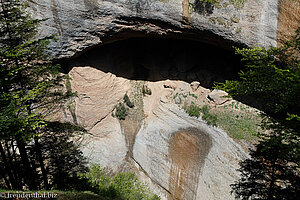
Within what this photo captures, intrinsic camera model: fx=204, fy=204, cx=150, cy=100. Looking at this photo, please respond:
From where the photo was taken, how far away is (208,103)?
13141 millimetres

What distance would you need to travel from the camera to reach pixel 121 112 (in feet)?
47.4

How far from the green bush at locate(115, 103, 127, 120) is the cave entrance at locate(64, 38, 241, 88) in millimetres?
2227

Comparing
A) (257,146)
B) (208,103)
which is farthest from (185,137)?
(257,146)

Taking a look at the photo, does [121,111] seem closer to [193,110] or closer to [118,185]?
[118,185]

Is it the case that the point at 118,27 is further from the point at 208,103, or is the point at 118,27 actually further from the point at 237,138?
the point at 237,138

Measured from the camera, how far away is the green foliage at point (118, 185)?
12.2 meters

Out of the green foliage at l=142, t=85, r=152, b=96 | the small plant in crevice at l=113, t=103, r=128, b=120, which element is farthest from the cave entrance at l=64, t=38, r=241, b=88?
the small plant in crevice at l=113, t=103, r=128, b=120

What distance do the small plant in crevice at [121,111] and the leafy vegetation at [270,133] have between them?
775cm

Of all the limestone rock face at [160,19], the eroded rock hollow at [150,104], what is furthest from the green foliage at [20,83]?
the eroded rock hollow at [150,104]

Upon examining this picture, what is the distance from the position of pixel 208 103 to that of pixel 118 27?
7.18m

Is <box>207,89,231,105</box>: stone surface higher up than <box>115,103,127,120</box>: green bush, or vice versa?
<box>207,89,231,105</box>: stone surface

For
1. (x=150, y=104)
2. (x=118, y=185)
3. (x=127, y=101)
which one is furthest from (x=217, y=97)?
(x=118, y=185)

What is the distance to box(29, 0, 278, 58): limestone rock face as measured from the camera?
9.59 meters

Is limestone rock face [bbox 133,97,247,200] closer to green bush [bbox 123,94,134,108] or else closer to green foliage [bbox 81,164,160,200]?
green foliage [bbox 81,164,160,200]
